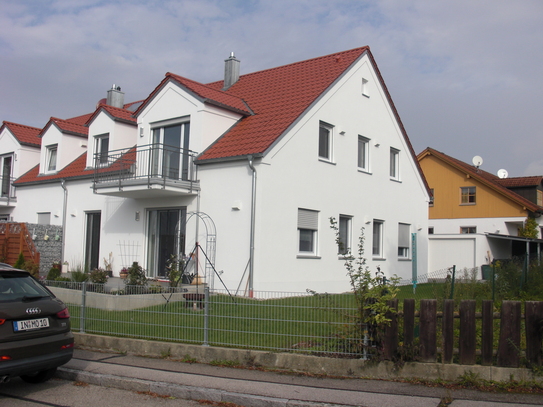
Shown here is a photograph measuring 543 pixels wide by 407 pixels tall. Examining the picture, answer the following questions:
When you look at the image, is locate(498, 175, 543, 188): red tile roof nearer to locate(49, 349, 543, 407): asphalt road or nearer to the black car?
locate(49, 349, 543, 407): asphalt road

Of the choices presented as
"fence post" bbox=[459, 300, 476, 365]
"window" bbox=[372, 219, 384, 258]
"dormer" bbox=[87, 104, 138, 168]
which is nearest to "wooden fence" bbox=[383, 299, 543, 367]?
"fence post" bbox=[459, 300, 476, 365]

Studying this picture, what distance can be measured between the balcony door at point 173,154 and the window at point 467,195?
24.8 m

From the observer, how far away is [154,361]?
827cm

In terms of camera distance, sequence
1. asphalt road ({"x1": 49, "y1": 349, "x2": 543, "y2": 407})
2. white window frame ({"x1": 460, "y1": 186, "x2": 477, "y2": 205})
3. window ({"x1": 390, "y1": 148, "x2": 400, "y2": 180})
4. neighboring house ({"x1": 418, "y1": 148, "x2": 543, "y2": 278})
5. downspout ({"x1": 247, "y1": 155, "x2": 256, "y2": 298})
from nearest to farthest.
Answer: asphalt road ({"x1": 49, "y1": 349, "x2": 543, "y2": 407}), downspout ({"x1": 247, "y1": 155, "x2": 256, "y2": 298}), window ({"x1": 390, "y1": 148, "x2": 400, "y2": 180}), neighboring house ({"x1": 418, "y1": 148, "x2": 543, "y2": 278}), white window frame ({"x1": 460, "y1": 186, "x2": 477, "y2": 205})

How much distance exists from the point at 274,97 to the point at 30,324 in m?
12.0

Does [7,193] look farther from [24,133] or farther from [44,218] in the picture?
[44,218]

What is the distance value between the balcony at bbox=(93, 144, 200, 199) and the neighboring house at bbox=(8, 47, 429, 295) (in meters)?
0.04

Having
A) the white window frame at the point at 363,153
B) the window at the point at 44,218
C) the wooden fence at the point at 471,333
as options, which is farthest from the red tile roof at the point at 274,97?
the window at the point at 44,218

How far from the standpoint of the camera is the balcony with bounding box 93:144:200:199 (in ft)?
47.6

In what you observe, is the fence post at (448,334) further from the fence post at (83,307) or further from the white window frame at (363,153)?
the white window frame at (363,153)

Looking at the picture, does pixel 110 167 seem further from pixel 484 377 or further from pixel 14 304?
pixel 484 377

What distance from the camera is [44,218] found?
2044 cm

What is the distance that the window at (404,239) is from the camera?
67.5 feet

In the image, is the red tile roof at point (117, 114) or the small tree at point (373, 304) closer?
the small tree at point (373, 304)
